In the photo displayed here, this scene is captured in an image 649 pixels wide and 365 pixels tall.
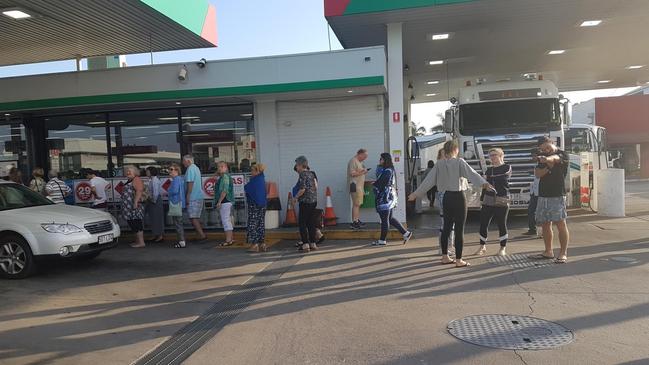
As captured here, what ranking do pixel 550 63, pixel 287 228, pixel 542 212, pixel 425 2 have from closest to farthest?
pixel 542 212
pixel 425 2
pixel 287 228
pixel 550 63

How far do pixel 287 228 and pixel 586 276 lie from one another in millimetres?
6338

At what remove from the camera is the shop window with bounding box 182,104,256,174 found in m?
12.2

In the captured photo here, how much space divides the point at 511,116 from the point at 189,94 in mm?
7488

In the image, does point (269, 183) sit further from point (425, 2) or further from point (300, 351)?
point (300, 351)

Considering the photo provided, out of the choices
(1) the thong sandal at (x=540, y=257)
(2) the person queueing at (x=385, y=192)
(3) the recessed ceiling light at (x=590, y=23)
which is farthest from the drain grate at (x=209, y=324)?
(3) the recessed ceiling light at (x=590, y=23)

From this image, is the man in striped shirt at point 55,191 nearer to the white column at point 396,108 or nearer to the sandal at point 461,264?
the white column at point 396,108

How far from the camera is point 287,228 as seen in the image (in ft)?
37.7

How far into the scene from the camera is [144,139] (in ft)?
41.0

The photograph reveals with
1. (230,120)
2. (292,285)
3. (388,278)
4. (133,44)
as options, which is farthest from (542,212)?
(133,44)

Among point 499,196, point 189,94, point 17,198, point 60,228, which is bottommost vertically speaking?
point 60,228

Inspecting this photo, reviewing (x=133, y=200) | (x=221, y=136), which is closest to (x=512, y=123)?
(x=221, y=136)

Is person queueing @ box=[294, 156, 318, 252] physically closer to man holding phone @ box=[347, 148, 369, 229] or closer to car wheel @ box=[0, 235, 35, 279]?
man holding phone @ box=[347, 148, 369, 229]

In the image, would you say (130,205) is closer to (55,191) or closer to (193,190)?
(193,190)

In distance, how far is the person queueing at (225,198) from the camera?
33.1ft
